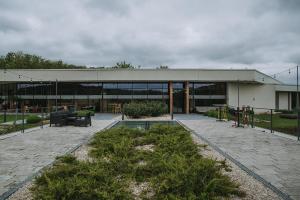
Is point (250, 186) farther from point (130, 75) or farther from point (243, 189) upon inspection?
point (130, 75)

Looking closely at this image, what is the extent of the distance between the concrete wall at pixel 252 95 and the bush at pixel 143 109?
7321 mm

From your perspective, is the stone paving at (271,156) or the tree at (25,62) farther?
the tree at (25,62)

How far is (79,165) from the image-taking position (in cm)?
598

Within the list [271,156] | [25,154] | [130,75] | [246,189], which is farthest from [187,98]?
[246,189]

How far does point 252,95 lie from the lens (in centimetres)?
2894

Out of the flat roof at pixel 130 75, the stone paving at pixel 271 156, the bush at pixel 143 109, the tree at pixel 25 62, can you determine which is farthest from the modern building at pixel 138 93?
the tree at pixel 25 62

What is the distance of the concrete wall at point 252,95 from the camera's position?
91.9 feet

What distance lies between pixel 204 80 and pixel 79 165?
21.6 m

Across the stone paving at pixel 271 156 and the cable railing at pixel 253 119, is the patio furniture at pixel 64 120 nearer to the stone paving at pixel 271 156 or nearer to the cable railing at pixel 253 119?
the stone paving at pixel 271 156

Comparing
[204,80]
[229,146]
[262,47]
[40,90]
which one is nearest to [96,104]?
[40,90]

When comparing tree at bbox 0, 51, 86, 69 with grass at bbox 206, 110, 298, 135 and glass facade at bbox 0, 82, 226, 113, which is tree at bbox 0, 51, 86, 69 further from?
grass at bbox 206, 110, 298, 135

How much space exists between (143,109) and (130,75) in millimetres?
4456

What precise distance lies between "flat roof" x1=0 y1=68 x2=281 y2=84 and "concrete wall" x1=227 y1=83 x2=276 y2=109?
1.99m

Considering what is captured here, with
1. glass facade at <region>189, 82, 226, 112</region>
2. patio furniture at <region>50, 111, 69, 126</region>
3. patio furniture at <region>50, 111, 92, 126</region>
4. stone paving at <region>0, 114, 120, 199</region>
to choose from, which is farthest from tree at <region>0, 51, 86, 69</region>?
stone paving at <region>0, 114, 120, 199</region>
